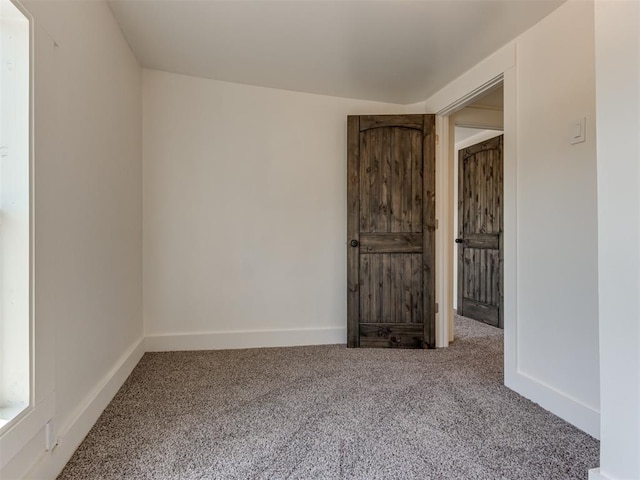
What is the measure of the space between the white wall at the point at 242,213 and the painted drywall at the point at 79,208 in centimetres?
41

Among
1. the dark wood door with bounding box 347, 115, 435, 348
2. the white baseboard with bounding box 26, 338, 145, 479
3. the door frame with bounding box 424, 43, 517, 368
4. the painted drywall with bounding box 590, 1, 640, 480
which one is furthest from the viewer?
the dark wood door with bounding box 347, 115, 435, 348

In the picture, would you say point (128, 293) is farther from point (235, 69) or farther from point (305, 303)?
point (235, 69)

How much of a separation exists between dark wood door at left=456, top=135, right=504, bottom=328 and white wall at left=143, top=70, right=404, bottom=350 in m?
1.53

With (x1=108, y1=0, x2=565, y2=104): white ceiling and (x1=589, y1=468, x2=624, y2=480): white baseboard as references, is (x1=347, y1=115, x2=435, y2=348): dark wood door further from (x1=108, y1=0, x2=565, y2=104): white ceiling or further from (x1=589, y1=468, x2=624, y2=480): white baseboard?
(x1=589, y1=468, x2=624, y2=480): white baseboard

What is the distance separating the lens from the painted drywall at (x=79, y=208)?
3.95 ft

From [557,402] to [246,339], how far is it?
2.10 meters

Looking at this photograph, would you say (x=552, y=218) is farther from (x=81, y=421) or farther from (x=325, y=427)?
(x=81, y=421)

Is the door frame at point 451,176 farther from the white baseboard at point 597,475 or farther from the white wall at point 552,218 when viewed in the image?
the white baseboard at point 597,475

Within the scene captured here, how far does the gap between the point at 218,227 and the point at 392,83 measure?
1.78 meters

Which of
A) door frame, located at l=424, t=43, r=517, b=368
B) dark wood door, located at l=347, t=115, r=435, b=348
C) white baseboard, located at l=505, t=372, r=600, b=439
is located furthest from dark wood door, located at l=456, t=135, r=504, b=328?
white baseboard, located at l=505, t=372, r=600, b=439

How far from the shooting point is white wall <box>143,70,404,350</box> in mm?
2713

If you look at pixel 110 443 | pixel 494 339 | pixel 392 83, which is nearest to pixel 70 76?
pixel 110 443

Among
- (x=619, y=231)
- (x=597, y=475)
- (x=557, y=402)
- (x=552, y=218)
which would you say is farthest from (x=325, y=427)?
(x=552, y=218)

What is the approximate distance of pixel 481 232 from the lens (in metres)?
3.88
